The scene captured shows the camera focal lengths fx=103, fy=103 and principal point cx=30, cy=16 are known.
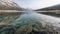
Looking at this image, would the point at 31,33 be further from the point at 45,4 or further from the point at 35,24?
the point at 45,4

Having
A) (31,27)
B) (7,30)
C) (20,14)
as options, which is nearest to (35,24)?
(31,27)

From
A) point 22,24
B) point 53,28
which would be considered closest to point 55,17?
point 53,28

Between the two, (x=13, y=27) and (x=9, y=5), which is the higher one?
(x=9, y=5)

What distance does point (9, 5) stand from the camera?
1.28 metres

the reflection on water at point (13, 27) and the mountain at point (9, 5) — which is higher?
the mountain at point (9, 5)

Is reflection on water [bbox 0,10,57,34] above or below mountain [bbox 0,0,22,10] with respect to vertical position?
below

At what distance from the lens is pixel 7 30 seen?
4.09ft

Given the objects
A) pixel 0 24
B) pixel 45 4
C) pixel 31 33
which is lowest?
pixel 31 33

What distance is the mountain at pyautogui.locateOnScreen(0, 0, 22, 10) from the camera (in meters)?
1.27

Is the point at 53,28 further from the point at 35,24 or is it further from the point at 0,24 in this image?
the point at 0,24

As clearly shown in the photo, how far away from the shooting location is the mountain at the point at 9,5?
4.17 ft

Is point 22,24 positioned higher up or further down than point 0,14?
further down

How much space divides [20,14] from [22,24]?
126mm

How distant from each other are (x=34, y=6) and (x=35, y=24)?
0.22 m
